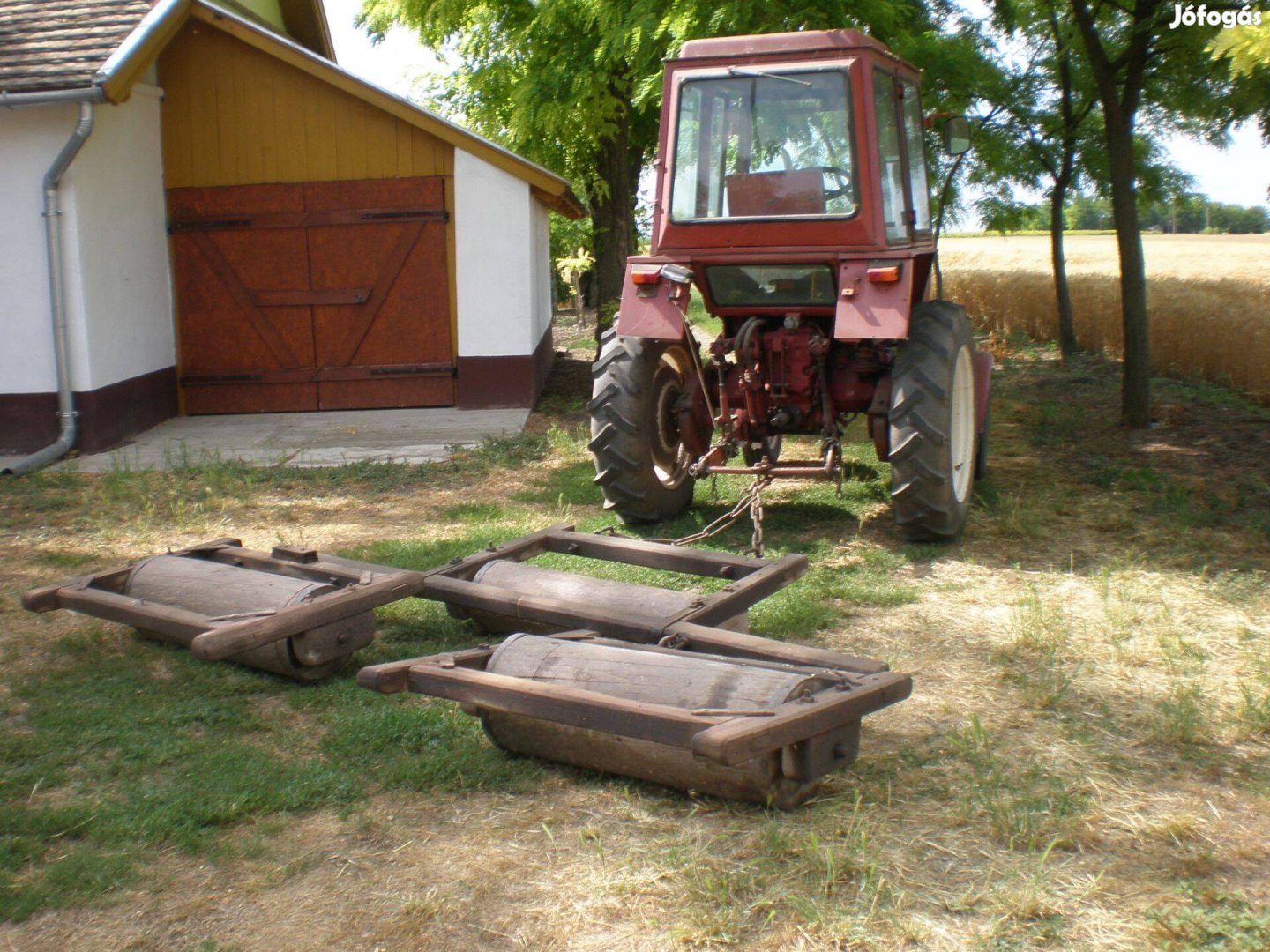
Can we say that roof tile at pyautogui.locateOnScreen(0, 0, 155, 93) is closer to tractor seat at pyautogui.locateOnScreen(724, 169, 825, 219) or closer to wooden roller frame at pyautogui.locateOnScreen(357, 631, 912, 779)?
tractor seat at pyautogui.locateOnScreen(724, 169, 825, 219)

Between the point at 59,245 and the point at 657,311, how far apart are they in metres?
5.52

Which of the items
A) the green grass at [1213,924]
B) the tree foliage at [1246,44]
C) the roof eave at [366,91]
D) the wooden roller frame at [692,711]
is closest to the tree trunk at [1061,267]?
the roof eave at [366,91]

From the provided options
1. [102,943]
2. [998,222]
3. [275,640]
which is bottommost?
[102,943]

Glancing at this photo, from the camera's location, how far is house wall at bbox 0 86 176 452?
9445 millimetres

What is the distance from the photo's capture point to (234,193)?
1120cm

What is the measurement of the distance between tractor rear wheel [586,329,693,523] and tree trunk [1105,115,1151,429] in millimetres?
4333

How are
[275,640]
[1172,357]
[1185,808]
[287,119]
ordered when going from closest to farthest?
[1185,808]
[275,640]
[287,119]
[1172,357]

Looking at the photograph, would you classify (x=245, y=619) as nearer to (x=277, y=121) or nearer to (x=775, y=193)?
(x=775, y=193)

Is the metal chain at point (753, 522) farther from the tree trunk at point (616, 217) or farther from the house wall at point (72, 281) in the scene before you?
the tree trunk at point (616, 217)

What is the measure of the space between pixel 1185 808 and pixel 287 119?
989cm

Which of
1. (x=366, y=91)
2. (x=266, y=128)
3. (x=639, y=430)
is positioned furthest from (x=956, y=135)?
(x=266, y=128)

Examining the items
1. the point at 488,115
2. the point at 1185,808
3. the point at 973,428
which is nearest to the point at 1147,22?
the point at 973,428

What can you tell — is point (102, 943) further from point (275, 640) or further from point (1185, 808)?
point (1185, 808)

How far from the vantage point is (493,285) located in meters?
11.1
